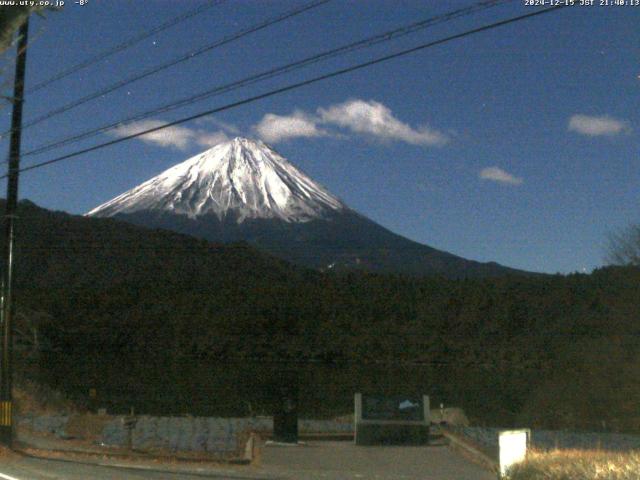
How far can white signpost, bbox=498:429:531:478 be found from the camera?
1025 centimetres

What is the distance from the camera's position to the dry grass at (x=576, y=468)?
8328 mm

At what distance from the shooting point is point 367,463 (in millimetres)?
16406

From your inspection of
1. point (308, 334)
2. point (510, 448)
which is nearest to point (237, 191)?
point (308, 334)

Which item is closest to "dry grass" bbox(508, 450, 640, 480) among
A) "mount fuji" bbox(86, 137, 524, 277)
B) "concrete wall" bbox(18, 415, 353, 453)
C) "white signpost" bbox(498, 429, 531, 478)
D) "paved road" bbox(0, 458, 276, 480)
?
"white signpost" bbox(498, 429, 531, 478)

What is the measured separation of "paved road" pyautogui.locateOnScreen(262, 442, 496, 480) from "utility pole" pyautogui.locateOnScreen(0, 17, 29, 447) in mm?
5317

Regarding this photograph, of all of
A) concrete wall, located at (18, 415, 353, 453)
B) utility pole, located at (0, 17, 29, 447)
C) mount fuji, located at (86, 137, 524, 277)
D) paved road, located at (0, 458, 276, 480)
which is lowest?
concrete wall, located at (18, 415, 353, 453)

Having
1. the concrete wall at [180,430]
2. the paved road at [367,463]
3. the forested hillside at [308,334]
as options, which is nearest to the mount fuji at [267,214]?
the forested hillside at [308,334]

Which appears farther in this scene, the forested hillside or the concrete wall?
the forested hillside

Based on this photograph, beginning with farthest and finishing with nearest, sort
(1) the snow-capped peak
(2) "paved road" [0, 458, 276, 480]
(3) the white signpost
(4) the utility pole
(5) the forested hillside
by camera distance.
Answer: (1) the snow-capped peak
(5) the forested hillside
(4) the utility pole
(2) "paved road" [0, 458, 276, 480]
(3) the white signpost

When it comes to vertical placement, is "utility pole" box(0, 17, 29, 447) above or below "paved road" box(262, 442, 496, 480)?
above

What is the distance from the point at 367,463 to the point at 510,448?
6301 millimetres

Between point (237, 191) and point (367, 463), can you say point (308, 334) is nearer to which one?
point (367, 463)

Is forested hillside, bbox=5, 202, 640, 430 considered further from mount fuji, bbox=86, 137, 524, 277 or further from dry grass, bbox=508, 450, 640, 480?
mount fuji, bbox=86, 137, 524, 277

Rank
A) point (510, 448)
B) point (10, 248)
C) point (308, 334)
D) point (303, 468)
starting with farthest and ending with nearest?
point (308, 334), point (10, 248), point (303, 468), point (510, 448)
